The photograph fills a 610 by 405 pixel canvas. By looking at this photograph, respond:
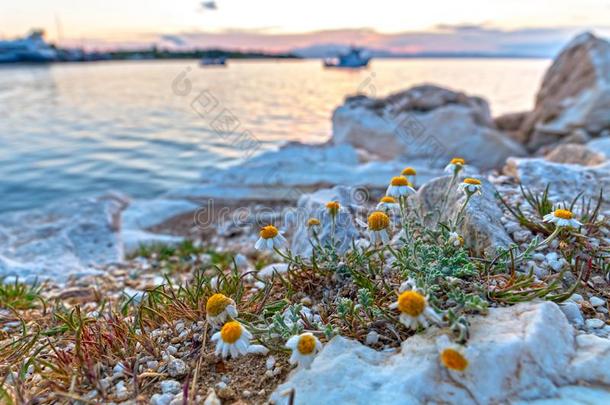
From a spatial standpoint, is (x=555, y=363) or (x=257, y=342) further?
(x=257, y=342)

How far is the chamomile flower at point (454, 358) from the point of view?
5.29 feet

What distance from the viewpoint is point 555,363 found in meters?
1.72

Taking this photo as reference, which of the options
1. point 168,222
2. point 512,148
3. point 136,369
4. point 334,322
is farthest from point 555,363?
point 512,148

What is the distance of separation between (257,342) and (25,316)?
2.34 metres

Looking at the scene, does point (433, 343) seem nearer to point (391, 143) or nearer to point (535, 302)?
point (535, 302)

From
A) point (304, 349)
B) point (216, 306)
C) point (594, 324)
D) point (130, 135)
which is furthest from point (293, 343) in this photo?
point (130, 135)

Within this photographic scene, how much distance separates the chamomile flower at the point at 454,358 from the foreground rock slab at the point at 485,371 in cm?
4

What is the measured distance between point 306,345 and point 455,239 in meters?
1.16

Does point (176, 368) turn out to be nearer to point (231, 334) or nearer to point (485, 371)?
point (231, 334)

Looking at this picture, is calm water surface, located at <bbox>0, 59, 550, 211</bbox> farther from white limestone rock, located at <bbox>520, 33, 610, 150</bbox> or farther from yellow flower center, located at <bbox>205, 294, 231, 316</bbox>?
yellow flower center, located at <bbox>205, 294, 231, 316</bbox>

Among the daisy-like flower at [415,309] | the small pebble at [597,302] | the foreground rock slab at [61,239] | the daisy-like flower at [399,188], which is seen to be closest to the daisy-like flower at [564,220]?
the small pebble at [597,302]

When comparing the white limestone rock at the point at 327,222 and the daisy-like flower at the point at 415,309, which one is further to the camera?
the white limestone rock at the point at 327,222

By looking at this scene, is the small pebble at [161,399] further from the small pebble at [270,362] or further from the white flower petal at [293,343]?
the white flower petal at [293,343]

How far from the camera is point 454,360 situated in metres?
1.62
